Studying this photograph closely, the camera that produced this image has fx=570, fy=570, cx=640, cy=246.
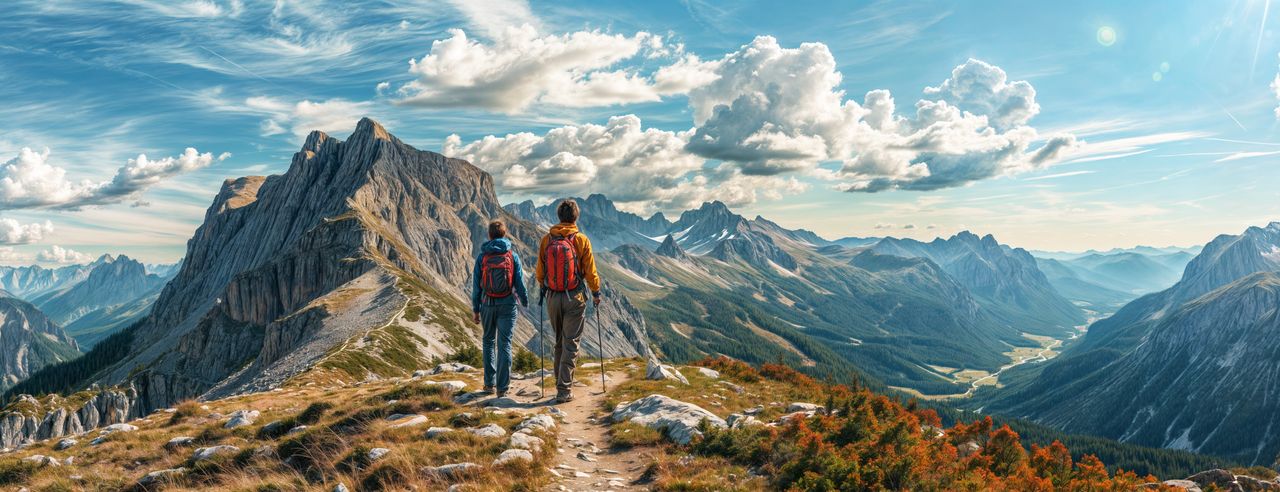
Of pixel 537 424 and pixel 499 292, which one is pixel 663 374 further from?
pixel 537 424

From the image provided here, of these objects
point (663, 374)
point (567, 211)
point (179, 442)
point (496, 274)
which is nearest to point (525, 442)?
point (496, 274)

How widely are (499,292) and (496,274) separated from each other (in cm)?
60

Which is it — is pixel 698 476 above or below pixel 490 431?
below

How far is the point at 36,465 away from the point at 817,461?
1940cm

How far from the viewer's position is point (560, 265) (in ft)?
57.0

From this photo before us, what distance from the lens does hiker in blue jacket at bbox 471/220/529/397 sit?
Answer: 1833 centimetres

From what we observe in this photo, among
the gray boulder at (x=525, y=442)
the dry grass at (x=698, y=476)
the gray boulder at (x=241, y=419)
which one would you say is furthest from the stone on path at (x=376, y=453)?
the gray boulder at (x=241, y=419)

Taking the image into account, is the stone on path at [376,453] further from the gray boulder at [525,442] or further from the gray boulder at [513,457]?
the gray boulder at [525,442]

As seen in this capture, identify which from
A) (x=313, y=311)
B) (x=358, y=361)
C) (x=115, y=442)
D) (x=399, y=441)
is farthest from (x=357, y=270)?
(x=399, y=441)

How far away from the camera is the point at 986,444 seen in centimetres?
1619

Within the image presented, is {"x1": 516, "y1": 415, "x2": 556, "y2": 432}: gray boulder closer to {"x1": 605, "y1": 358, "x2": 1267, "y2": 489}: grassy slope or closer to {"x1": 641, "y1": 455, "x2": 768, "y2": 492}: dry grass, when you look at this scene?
{"x1": 605, "y1": 358, "x2": 1267, "y2": 489}: grassy slope

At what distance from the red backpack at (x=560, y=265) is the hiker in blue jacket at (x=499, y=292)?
3.95 ft

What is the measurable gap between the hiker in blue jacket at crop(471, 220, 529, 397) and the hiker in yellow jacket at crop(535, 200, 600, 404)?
1047 mm

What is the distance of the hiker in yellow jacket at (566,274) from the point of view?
57.1ft
